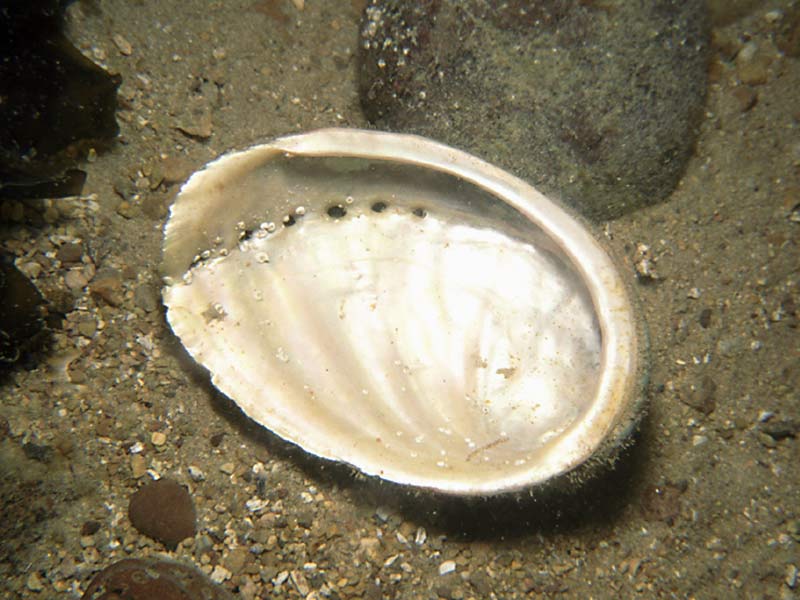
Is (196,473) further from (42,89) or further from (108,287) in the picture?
(42,89)

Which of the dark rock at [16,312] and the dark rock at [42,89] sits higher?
the dark rock at [42,89]

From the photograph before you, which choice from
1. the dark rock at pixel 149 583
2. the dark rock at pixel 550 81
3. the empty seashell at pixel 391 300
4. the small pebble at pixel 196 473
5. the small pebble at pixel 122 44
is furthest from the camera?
the small pebble at pixel 122 44

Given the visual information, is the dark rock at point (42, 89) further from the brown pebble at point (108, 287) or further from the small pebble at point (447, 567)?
the small pebble at point (447, 567)

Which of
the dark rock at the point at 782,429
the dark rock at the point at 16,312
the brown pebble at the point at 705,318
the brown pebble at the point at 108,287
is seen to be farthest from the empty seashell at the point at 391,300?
the dark rock at the point at 782,429

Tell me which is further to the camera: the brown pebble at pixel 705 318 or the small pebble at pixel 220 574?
the brown pebble at pixel 705 318

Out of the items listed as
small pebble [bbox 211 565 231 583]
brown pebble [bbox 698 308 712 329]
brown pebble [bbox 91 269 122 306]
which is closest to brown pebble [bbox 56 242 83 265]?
brown pebble [bbox 91 269 122 306]

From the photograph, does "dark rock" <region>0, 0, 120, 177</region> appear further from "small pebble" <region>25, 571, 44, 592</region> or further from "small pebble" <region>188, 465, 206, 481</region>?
"small pebble" <region>25, 571, 44, 592</region>

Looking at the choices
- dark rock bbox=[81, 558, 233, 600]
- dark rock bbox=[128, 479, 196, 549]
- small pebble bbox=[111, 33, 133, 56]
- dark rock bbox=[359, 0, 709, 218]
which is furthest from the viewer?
small pebble bbox=[111, 33, 133, 56]
